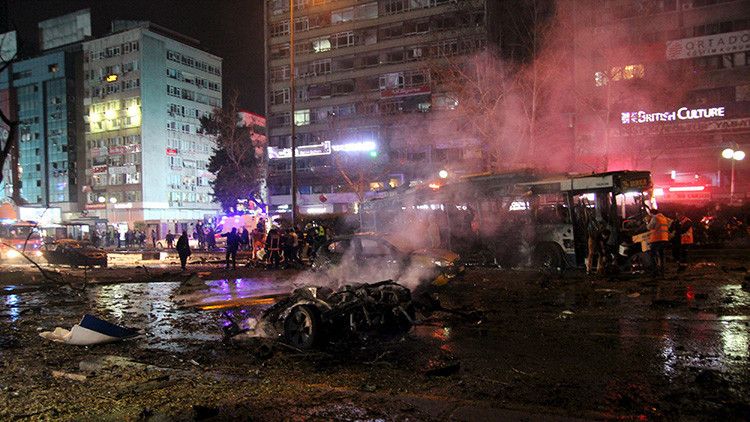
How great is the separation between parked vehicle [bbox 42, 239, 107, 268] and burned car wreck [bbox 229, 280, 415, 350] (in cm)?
1820

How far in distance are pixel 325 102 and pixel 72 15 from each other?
1906 inches

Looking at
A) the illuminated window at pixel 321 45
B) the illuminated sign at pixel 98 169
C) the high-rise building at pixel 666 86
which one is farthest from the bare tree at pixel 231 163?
the high-rise building at pixel 666 86

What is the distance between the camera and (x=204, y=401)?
4.88 meters

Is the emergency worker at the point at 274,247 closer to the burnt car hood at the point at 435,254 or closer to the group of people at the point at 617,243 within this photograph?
the burnt car hood at the point at 435,254

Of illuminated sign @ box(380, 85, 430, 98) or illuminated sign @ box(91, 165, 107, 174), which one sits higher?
illuminated sign @ box(380, 85, 430, 98)

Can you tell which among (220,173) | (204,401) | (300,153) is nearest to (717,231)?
(204,401)

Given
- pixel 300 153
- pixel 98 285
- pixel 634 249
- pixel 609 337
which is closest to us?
pixel 609 337

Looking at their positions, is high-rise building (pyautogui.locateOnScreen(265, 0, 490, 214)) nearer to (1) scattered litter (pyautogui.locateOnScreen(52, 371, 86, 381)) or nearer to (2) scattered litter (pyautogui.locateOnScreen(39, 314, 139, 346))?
(2) scattered litter (pyautogui.locateOnScreen(39, 314, 139, 346))

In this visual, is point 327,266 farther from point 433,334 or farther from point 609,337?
point 609,337

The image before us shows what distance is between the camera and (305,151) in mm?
52594

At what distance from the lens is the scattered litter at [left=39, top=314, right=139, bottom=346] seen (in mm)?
7277

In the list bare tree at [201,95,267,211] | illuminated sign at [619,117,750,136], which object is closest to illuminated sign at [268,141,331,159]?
bare tree at [201,95,267,211]

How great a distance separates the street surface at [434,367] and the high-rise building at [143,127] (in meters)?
60.6

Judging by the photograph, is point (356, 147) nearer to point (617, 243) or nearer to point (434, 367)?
point (617, 243)
